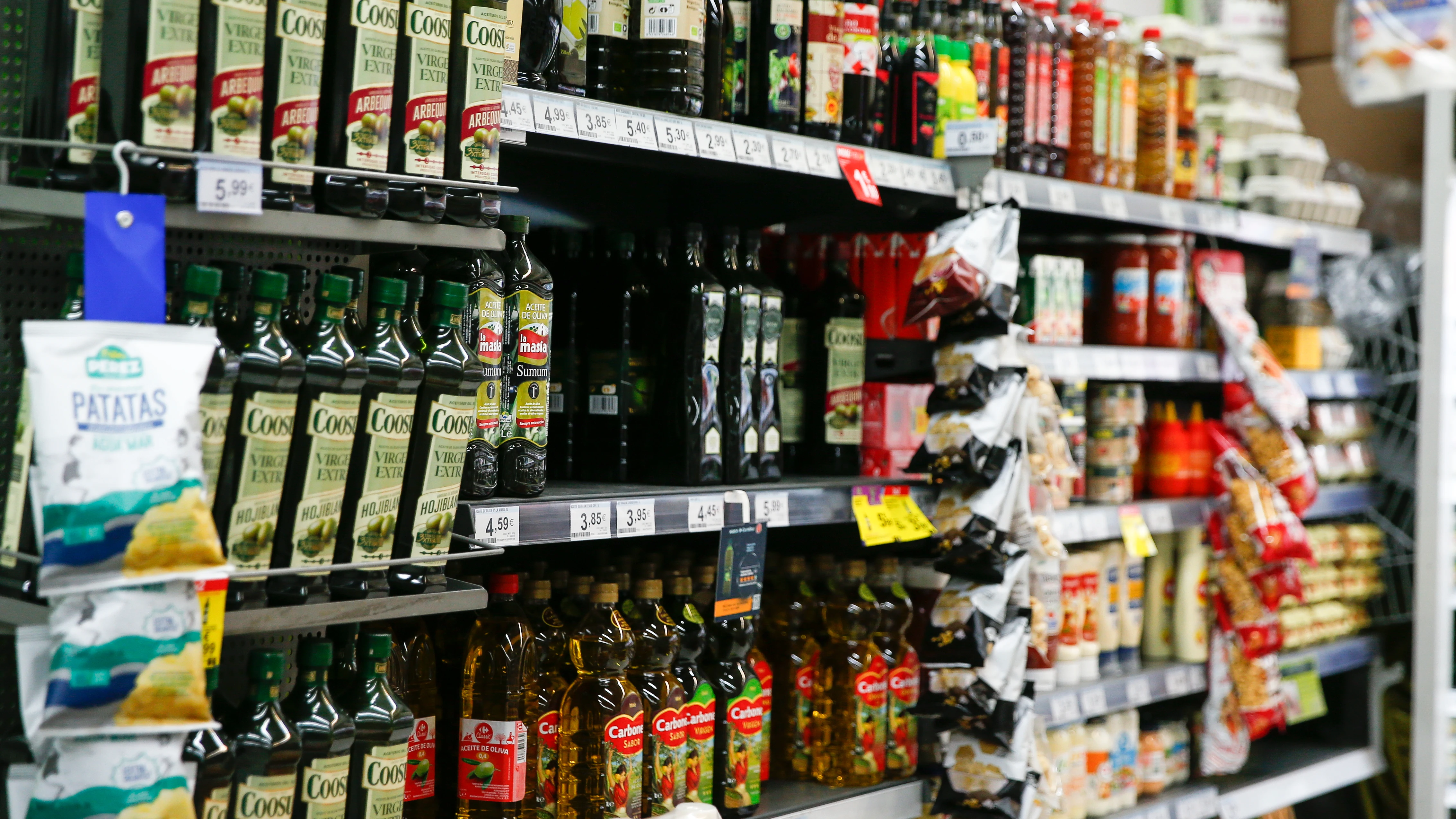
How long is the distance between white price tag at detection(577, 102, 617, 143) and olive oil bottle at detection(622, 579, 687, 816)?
718 millimetres

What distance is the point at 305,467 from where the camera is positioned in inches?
60.9

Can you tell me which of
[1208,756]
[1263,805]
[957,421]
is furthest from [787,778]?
[1263,805]

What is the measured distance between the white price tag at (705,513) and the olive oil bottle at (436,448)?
475mm

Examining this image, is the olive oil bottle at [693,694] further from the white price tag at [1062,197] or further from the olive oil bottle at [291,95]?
the white price tag at [1062,197]

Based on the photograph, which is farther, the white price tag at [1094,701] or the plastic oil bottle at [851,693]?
the white price tag at [1094,701]

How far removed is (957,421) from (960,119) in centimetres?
62

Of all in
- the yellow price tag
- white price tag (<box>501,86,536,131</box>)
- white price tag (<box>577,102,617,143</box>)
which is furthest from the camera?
the yellow price tag

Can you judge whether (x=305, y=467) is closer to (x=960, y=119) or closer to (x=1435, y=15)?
(x=960, y=119)

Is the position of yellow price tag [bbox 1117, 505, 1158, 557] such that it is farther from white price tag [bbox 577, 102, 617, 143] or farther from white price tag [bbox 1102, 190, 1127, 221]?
white price tag [bbox 577, 102, 617, 143]

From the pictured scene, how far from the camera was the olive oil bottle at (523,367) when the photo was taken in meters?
1.89

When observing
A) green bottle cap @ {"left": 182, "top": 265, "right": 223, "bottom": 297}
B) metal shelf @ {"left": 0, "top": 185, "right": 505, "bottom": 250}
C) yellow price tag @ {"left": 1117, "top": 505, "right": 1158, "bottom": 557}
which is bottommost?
yellow price tag @ {"left": 1117, "top": 505, "right": 1158, "bottom": 557}

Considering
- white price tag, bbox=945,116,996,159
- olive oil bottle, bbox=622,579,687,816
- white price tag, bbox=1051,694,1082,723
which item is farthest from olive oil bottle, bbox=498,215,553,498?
white price tag, bbox=1051,694,1082,723

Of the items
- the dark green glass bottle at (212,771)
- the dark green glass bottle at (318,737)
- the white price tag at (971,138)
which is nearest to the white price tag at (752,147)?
the white price tag at (971,138)

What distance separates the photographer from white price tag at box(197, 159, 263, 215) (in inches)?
55.4
